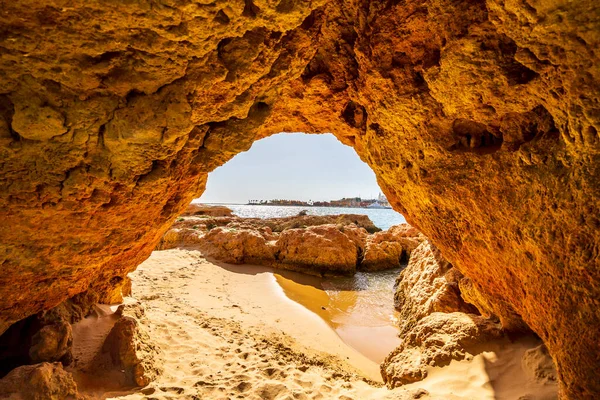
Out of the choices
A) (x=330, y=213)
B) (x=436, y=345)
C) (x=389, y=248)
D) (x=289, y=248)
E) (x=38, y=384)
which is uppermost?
(x=38, y=384)

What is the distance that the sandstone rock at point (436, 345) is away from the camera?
14.1 ft

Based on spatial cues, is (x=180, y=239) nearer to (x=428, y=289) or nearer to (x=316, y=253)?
(x=316, y=253)

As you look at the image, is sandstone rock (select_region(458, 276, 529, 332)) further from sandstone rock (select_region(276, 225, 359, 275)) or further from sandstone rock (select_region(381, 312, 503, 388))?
sandstone rock (select_region(276, 225, 359, 275))

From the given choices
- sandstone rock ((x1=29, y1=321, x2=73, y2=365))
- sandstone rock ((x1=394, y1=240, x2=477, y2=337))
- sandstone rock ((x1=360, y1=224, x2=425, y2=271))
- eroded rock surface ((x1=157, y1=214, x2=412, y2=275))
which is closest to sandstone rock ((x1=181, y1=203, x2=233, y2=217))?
eroded rock surface ((x1=157, y1=214, x2=412, y2=275))

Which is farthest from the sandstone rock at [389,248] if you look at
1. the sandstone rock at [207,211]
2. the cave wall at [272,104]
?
the sandstone rock at [207,211]

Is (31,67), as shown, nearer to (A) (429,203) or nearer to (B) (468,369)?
(A) (429,203)

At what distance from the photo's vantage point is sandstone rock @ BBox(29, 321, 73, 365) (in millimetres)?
3660

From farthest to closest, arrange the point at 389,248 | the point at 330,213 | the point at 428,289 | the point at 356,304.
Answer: the point at 330,213
the point at 389,248
the point at 356,304
the point at 428,289

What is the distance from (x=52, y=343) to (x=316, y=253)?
1204 cm

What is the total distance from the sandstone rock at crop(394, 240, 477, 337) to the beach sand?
198cm

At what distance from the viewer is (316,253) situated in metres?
14.9

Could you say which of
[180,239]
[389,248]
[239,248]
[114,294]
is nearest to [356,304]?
[389,248]

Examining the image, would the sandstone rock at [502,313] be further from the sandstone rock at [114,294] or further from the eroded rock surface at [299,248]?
the eroded rock surface at [299,248]

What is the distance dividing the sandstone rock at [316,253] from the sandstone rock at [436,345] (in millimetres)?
9656
